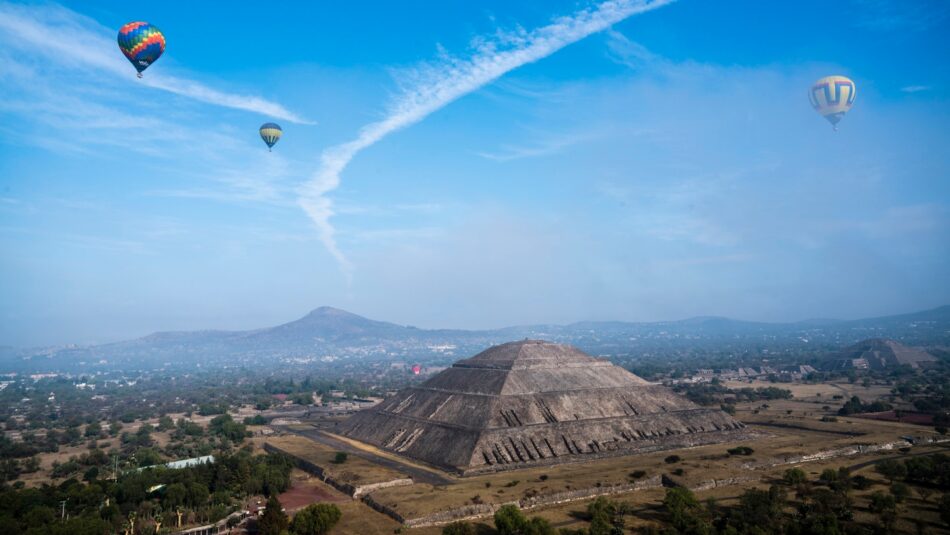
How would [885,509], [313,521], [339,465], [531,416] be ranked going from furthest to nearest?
[531,416], [339,465], [313,521], [885,509]

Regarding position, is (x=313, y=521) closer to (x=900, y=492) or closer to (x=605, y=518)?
(x=605, y=518)

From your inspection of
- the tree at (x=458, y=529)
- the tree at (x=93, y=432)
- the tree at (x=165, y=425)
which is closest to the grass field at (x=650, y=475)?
the tree at (x=458, y=529)

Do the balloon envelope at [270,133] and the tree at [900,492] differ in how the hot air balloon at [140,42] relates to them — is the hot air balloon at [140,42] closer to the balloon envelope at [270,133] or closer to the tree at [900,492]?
the balloon envelope at [270,133]

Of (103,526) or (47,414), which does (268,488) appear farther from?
(47,414)

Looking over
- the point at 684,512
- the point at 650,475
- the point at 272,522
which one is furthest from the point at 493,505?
the point at 650,475

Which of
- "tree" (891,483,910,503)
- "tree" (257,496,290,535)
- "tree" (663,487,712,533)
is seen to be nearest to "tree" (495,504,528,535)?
"tree" (663,487,712,533)
